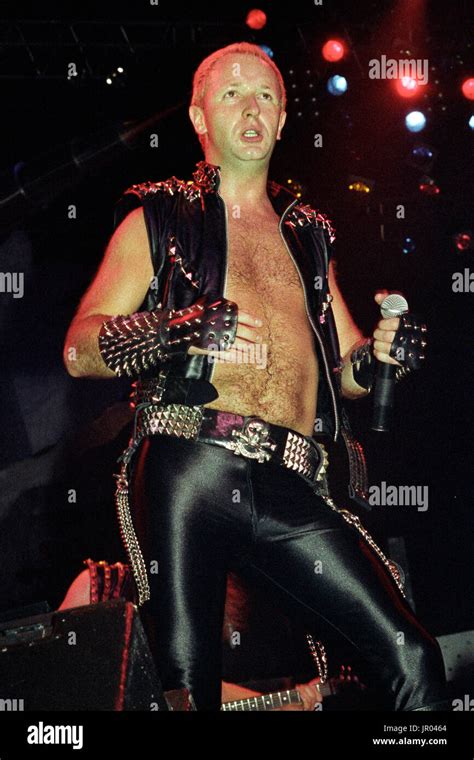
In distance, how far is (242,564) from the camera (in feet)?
10.1

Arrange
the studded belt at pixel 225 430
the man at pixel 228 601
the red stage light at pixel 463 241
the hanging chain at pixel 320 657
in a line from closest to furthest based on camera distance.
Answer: the studded belt at pixel 225 430 → the hanging chain at pixel 320 657 → the man at pixel 228 601 → the red stage light at pixel 463 241

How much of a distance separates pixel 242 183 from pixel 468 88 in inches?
155

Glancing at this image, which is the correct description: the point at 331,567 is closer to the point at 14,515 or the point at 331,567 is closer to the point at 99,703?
the point at 99,703

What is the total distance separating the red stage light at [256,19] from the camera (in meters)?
6.50

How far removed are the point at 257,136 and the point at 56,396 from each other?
421 centimetres

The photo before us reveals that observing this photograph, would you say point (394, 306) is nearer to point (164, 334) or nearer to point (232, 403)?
point (232, 403)

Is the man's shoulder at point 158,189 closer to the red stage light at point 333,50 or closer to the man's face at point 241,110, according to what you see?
the man's face at point 241,110

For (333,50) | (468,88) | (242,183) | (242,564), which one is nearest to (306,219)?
(242,183)

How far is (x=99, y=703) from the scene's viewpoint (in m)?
2.11

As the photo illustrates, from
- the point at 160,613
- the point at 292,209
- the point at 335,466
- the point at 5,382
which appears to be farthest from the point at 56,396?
the point at 160,613

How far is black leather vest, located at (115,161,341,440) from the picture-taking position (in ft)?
10.7

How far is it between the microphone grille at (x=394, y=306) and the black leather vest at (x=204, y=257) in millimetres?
312

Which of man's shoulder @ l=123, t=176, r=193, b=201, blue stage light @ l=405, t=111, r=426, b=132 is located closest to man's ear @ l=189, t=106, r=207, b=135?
man's shoulder @ l=123, t=176, r=193, b=201

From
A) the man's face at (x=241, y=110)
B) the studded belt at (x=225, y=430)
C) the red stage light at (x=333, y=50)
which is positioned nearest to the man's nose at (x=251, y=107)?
the man's face at (x=241, y=110)
